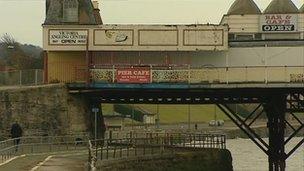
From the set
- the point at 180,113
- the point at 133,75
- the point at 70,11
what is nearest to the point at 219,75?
the point at 133,75

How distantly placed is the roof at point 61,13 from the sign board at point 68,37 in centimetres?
83

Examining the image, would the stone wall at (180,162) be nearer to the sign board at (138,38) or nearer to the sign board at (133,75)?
the sign board at (133,75)

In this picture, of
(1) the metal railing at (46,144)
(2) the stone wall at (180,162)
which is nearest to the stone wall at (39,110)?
(1) the metal railing at (46,144)

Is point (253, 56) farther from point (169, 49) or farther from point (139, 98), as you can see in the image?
point (139, 98)

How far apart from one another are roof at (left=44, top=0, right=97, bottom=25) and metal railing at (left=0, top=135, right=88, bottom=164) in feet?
23.5

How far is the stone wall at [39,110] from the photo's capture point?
38281mm

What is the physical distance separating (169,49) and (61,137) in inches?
328

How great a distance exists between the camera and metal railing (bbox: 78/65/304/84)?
39438 mm

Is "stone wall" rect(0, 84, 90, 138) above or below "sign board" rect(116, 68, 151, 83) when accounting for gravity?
below

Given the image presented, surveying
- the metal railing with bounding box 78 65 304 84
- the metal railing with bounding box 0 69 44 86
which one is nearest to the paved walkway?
the metal railing with bounding box 78 65 304 84

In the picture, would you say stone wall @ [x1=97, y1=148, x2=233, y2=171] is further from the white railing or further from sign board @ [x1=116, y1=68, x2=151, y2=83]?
sign board @ [x1=116, y1=68, x2=151, y2=83]

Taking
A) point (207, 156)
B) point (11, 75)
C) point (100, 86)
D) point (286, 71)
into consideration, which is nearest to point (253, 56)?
point (286, 71)

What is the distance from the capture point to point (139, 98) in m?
44.9

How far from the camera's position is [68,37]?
4134 centimetres
